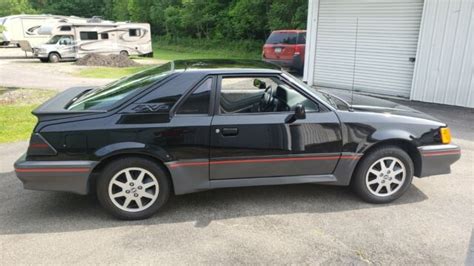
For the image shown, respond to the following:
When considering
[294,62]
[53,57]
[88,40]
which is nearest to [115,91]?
[294,62]

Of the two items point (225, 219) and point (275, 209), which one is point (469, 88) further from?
point (225, 219)

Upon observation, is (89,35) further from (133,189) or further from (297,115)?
(297,115)

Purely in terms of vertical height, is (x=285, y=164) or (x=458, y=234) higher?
(x=285, y=164)

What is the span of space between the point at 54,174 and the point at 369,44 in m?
9.35

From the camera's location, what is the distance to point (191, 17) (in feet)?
125

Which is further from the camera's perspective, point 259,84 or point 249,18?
point 249,18

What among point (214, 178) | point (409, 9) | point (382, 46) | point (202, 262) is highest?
point (409, 9)

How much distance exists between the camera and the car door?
3.57m

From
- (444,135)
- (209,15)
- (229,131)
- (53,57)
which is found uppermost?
(209,15)

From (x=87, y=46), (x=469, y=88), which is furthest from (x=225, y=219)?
(x=87, y=46)

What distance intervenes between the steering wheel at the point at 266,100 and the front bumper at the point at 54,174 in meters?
1.86

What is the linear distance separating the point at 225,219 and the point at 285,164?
0.83m

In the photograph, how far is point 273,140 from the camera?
3.63 m

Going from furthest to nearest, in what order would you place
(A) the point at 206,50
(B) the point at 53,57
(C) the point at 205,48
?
(C) the point at 205,48, (A) the point at 206,50, (B) the point at 53,57
